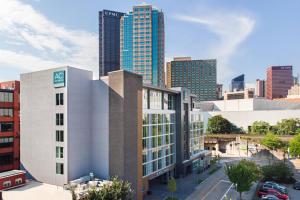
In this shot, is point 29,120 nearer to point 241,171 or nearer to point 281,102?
point 241,171

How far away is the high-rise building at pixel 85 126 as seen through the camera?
3100cm

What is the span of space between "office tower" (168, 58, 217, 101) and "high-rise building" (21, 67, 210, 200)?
154807mm

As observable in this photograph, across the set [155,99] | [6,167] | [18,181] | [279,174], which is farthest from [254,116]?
[18,181]

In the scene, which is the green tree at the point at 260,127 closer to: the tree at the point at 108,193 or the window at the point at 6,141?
the tree at the point at 108,193

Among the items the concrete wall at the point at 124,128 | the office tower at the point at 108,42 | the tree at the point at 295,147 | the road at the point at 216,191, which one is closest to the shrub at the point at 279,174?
the road at the point at 216,191

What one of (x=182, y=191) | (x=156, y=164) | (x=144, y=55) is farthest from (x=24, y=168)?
(x=144, y=55)

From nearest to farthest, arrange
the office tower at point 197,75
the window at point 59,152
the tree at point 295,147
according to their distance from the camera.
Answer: the window at point 59,152, the tree at point 295,147, the office tower at point 197,75

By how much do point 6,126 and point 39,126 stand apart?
14521 mm

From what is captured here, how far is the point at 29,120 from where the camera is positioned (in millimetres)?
34781

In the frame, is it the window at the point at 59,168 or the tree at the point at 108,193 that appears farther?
the window at the point at 59,168

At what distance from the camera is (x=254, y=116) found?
327 ft

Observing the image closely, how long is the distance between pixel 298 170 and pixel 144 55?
95.1 m

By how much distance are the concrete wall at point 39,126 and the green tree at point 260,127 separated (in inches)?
3203

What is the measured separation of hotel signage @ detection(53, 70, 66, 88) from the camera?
30656 millimetres
